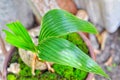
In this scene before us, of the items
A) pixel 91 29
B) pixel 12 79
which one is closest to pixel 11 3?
pixel 12 79

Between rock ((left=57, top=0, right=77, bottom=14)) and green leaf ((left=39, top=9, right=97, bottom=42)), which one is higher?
rock ((left=57, top=0, right=77, bottom=14))

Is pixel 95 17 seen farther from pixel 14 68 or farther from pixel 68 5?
pixel 14 68

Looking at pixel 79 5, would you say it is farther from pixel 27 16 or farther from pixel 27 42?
pixel 27 42

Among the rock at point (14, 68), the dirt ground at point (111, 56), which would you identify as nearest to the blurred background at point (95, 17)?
the dirt ground at point (111, 56)

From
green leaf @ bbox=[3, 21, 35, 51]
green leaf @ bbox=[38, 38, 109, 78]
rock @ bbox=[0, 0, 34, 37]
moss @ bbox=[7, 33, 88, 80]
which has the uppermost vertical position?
rock @ bbox=[0, 0, 34, 37]

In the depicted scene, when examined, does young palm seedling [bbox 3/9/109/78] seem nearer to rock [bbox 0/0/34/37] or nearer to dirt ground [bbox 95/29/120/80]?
rock [bbox 0/0/34/37]

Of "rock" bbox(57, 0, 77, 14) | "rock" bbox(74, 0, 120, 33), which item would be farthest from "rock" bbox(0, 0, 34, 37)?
"rock" bbox(74, 0, 120, 33)

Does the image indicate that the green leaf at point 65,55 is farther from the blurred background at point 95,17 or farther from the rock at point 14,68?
the blurred background at point 95,17
